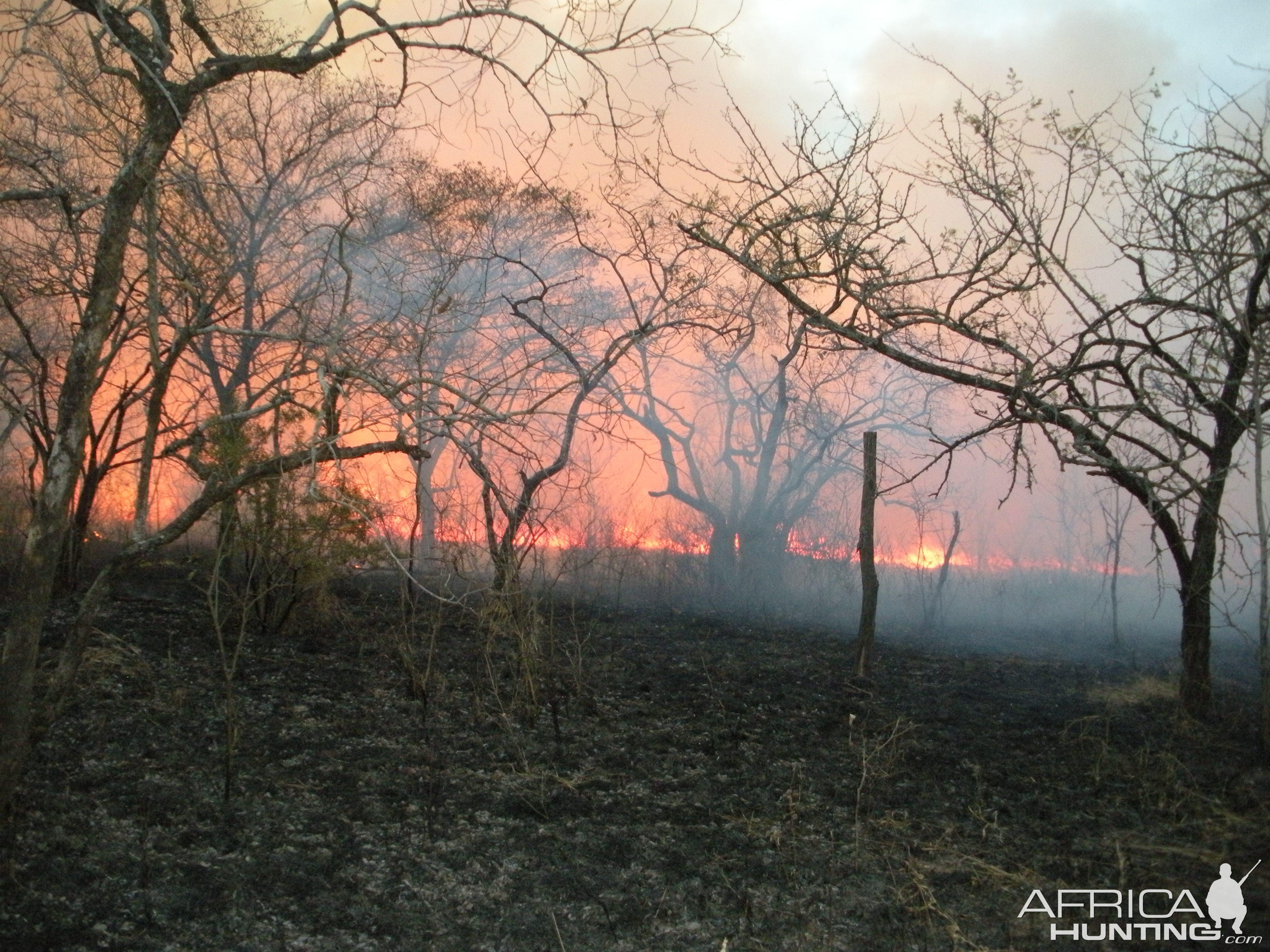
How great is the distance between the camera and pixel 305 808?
426 centimetres

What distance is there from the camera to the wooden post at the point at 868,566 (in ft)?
23.4

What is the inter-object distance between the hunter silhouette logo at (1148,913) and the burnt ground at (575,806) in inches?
2.6

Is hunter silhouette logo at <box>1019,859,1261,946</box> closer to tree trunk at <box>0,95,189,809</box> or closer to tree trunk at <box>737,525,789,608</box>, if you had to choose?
tree trunk at <box>0,95,189,809</box>

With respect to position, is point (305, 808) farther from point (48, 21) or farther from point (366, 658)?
point (48, 21)

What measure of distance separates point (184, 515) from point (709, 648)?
4974mm

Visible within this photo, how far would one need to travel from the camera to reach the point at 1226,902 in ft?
11.9

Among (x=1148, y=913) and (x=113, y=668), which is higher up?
(x=113, y=668)

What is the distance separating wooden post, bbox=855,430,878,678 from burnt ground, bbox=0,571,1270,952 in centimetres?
24

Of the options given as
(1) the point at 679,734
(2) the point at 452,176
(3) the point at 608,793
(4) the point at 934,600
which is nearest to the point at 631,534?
(4) the point at 934,600

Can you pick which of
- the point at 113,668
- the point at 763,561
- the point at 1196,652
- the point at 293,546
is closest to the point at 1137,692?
the point at 1196,652

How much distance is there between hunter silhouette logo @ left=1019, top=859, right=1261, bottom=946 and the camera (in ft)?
11.3

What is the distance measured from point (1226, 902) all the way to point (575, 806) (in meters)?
2.59

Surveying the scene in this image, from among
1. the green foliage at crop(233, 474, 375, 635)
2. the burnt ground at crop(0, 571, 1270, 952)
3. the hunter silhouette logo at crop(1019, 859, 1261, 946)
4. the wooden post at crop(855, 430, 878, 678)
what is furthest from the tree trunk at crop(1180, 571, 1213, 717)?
the green foliage at crop(233, 474, 375, 635)

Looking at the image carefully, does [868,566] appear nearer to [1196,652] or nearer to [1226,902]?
[1196,652]
